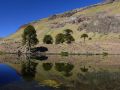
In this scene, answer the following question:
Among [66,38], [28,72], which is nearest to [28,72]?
[28,72]

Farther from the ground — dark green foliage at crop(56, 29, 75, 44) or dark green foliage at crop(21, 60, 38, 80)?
dark green foliage at crop(56, 29, 75, 44)

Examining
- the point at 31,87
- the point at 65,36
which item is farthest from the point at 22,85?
the point at 65,36

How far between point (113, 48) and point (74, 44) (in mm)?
26550

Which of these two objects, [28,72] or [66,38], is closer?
[28,72]

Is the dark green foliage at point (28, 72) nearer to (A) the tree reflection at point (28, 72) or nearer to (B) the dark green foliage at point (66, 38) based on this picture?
(A) the tree reflection at point (28, 72)

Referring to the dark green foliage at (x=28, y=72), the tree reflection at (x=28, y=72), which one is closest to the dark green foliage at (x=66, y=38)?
the tree reflection at (x=28, y=72)

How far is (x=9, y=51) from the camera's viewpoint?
170500mm

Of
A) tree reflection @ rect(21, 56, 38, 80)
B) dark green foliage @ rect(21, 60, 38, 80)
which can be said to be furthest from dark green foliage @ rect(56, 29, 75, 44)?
dark green foliage @ rect(21, 60, 38, 80)

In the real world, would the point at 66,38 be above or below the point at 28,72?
above

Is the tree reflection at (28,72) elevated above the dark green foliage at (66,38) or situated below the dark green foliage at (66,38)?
below

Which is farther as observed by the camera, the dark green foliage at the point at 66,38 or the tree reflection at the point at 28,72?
the dark green foliage at the point at 66,38

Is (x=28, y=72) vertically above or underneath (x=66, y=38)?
underneath

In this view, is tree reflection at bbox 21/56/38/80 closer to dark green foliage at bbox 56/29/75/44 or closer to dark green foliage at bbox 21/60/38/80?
dark green foliage at bbox 21/60/38/80

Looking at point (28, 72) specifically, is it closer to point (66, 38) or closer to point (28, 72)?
point (28, 72)
